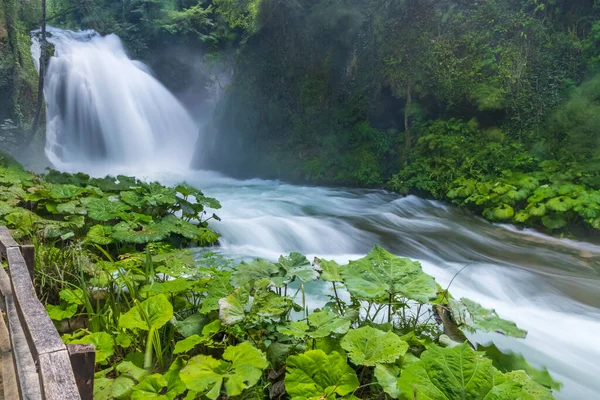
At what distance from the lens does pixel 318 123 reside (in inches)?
Answer: 504

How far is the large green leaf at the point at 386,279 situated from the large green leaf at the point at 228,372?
59 cm

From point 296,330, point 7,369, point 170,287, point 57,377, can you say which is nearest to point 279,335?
point 296,330

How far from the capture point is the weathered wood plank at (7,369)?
1.58 metres

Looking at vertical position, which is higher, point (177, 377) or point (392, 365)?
point (392, 365)

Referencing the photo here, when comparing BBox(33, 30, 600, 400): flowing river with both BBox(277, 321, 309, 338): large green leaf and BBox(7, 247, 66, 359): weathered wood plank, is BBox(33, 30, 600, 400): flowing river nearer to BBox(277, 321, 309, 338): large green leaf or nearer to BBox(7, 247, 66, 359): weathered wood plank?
BBox(277, 321, 309, 338): large green leaf

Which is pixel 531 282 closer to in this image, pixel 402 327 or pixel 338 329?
pixel 402 327

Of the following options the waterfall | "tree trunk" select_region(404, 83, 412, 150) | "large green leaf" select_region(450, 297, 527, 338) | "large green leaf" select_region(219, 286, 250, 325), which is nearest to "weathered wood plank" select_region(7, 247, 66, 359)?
"large green leaf" select_region(219, 286, 250, 325)

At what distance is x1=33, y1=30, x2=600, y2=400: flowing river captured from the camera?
12.1 feet

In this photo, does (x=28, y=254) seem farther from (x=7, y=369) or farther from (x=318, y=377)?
(x=318, y=377)

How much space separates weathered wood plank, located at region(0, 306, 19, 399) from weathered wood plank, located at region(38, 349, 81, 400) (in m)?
0.61

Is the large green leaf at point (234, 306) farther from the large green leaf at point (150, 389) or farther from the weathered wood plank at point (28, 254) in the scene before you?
the weathered wood plank at point (28, 254)

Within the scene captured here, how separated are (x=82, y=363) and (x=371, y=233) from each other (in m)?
6.09

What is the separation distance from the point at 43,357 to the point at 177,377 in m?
0.73

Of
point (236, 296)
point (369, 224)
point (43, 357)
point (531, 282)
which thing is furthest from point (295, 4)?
point (43, 357)
